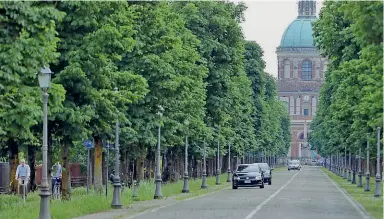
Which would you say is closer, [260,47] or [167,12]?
[167,12]

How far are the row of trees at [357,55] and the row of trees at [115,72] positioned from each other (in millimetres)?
6438

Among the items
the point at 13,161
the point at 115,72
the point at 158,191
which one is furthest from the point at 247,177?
the point at 115,72

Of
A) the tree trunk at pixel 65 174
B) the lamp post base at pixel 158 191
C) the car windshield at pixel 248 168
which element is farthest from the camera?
the car windshield at pixel 248 168

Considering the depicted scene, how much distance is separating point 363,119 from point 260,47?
2764 inches

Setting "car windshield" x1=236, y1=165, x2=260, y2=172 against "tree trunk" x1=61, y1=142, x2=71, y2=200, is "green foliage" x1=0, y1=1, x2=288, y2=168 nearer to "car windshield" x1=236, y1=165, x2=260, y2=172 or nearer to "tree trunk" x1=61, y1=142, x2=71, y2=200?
"tree trunk" x1=61, y1=142, x2=71, y2=200

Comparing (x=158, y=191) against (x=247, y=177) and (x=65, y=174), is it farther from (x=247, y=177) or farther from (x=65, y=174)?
(x=247, y=177)

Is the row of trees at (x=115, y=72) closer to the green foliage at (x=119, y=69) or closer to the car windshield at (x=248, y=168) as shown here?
the green foliage at (x=119, y=69)

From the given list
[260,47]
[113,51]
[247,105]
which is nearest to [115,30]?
[113,51]

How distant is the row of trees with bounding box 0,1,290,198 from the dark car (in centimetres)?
298

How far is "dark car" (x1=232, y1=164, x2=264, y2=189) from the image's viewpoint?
223 feet

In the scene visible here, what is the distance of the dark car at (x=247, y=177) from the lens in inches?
2675

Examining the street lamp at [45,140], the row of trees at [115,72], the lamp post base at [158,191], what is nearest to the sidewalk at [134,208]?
the lamp post base at [158,191]

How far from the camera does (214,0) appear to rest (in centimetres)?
7212

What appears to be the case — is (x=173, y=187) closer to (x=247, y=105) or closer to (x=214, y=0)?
(x=214, y=0)
